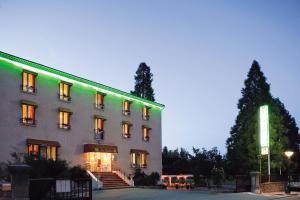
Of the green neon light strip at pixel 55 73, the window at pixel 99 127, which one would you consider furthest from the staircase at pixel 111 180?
the green neon light strip at pixel 55 73

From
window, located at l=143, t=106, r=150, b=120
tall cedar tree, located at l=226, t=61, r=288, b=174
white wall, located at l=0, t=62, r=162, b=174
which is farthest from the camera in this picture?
window, located at l=143, t=106, r=150, b=120

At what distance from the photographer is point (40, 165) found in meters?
27.3

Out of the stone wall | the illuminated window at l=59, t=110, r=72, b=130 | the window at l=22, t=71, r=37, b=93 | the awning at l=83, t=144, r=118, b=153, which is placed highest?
the window at l=22, t=71, r=37, b=93

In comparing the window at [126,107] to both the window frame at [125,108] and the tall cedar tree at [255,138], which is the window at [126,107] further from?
the tall cedar tree at [255,138]

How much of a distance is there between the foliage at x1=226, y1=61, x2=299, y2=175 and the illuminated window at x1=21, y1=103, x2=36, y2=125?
2101 centimetres

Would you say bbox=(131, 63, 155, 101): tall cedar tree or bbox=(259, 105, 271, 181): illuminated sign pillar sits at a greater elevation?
bbox=(131, 63, 155, 101): tall cedar tree

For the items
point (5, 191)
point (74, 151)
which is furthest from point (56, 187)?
point (74, 151)

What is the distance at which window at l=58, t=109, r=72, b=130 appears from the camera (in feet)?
121

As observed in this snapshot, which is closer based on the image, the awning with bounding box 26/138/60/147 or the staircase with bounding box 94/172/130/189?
the awning with bounding box 26/138/60/147

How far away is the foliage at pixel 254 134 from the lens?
40719 millimetres

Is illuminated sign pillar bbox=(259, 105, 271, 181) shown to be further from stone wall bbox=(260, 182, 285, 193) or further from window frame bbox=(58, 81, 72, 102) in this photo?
window frame bbox=(58, 81, 72, 102)

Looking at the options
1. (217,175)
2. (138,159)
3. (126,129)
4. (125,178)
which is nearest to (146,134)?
(138,159)

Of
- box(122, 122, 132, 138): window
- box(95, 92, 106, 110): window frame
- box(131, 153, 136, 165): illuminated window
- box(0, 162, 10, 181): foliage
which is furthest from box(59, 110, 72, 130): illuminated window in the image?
box(131, 153, 136, 165): illuminated window

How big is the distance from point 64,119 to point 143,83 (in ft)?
86.0
